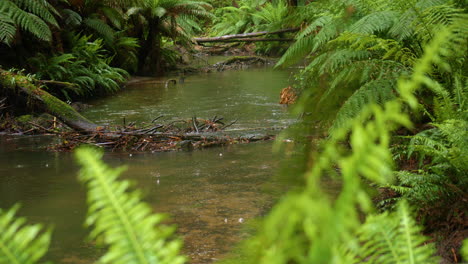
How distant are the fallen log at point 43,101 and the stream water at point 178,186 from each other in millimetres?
353

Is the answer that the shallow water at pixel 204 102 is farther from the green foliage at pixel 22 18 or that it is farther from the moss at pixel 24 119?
the green foliage at pixel 22 18

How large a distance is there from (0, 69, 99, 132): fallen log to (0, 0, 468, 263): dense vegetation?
114 cm

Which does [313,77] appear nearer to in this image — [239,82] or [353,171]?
[353,171]

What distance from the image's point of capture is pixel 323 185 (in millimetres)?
3615

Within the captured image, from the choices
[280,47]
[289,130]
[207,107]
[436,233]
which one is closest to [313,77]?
[289,130]

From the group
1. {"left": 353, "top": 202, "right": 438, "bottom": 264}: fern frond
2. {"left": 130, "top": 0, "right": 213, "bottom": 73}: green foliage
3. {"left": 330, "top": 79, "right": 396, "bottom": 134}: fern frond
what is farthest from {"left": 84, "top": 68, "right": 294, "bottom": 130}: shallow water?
{"left": 353, "top": 202, "right": 438, "bottom": 264}: fern frond

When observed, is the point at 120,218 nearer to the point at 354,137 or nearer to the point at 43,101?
the point at 354,137

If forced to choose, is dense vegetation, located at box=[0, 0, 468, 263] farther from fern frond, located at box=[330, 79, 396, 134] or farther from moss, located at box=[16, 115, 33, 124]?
moss, located at box=[16, 115, 33, 124]

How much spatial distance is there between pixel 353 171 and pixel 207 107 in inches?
320

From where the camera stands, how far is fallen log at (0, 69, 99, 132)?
246 inches

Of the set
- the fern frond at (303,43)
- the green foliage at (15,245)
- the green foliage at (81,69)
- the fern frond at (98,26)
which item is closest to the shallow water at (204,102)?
the green foliage at (81,69)

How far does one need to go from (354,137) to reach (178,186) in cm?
378

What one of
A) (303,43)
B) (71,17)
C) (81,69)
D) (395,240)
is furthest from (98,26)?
(395,240)

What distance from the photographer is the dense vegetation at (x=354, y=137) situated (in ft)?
1.17
